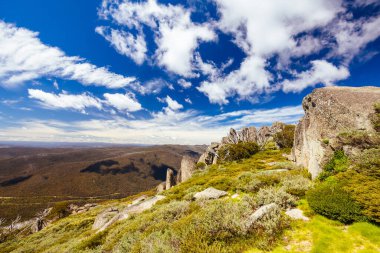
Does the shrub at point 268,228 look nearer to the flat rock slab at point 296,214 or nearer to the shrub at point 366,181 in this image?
the flat rock slab at point 296,214

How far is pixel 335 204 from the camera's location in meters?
9.62

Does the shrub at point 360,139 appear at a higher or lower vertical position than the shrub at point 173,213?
higher

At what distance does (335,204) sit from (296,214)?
184cm

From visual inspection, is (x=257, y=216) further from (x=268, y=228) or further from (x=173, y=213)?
(x=173, y=213)

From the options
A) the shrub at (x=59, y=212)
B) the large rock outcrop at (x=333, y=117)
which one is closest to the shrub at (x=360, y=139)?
the large rock outcrop at (x=333, y=117)

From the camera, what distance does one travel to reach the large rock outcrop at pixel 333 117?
14453 millimetres

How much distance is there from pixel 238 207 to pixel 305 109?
1608 cm

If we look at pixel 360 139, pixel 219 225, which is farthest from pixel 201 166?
pixel 219 225

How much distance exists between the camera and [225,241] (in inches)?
351

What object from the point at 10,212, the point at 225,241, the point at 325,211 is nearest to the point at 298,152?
the point at 325,211

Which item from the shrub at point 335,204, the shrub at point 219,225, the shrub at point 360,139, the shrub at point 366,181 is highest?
the shrub at point 360,139

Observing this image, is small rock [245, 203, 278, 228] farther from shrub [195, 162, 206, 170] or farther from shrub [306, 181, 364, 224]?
shrub [195, 162, 206, 170]

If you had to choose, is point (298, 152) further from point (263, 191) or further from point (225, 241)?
point (225, 241)

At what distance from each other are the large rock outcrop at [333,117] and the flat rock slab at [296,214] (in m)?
5.42
